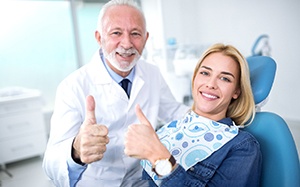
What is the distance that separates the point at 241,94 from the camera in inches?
42.2

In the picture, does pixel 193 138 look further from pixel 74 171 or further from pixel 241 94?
pixel 74 171

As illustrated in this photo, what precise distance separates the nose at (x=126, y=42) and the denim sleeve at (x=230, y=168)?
23.2 inches

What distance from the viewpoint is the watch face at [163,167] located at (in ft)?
2.36

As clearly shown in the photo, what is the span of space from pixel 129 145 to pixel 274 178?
0.55m

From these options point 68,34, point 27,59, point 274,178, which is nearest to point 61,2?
point 68,34

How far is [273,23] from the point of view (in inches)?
118

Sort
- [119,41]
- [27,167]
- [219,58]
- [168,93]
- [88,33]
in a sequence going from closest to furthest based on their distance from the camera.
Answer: [219,58], [119,41], [168,93], [27,167], [88,33]

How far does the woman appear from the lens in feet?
2.51

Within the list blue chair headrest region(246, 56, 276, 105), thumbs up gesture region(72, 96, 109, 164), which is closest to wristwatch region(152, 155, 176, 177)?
thumbs up gesture region(72, 96, 109, 164)

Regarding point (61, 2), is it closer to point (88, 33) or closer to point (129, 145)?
point (88, 33)

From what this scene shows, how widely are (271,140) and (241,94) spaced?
0.74ft

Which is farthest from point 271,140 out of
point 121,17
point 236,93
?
point 121,17

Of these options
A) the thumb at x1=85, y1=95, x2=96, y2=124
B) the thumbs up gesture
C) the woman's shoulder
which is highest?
the thumb at x1=85, y1=95, x2=96, y2=124

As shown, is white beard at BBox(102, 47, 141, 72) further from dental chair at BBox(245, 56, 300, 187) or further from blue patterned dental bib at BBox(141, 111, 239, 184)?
dental chair at BBox(245, 56, 300, 187)
